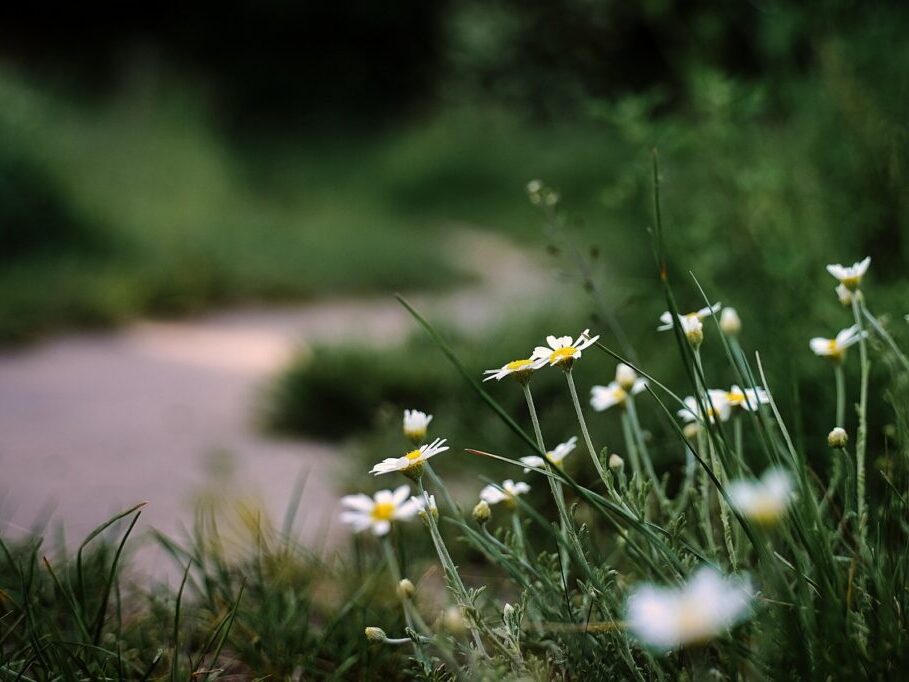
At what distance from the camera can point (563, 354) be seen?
2.46 feet

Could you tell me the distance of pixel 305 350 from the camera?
8.68ft

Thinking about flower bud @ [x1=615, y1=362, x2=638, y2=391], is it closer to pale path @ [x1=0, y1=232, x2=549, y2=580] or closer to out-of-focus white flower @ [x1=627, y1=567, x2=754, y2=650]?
out-of-focus white flower @ [x1=627, y1=567, x2=754, y2=650]

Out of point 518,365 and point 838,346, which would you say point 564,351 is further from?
point 838,346

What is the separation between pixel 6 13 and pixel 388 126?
134 inches

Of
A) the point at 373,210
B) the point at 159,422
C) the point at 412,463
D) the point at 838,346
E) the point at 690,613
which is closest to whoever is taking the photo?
the point at 690,613

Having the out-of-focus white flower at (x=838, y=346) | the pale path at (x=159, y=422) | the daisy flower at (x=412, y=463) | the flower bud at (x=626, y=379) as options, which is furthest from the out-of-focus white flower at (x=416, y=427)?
the pale path at (x=159, y=422)

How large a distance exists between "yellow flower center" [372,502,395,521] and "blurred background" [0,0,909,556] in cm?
32

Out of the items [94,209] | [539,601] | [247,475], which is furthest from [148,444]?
[94,209]

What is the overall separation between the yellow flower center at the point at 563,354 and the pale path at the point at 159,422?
0.70 metres

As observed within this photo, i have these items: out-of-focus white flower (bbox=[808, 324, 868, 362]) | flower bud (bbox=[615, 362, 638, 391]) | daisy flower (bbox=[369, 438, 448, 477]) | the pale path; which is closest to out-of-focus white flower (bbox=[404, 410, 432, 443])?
daisy flower (bbox=[369, 438, 448, 477])

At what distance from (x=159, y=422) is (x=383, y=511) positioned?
1848 millimetres

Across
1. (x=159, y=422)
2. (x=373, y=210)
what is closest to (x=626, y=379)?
(x=159, y=422)

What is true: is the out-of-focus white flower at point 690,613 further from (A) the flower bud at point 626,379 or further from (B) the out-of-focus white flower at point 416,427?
(A) the flower bud at point 626,379

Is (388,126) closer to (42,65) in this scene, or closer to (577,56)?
(577,56)
